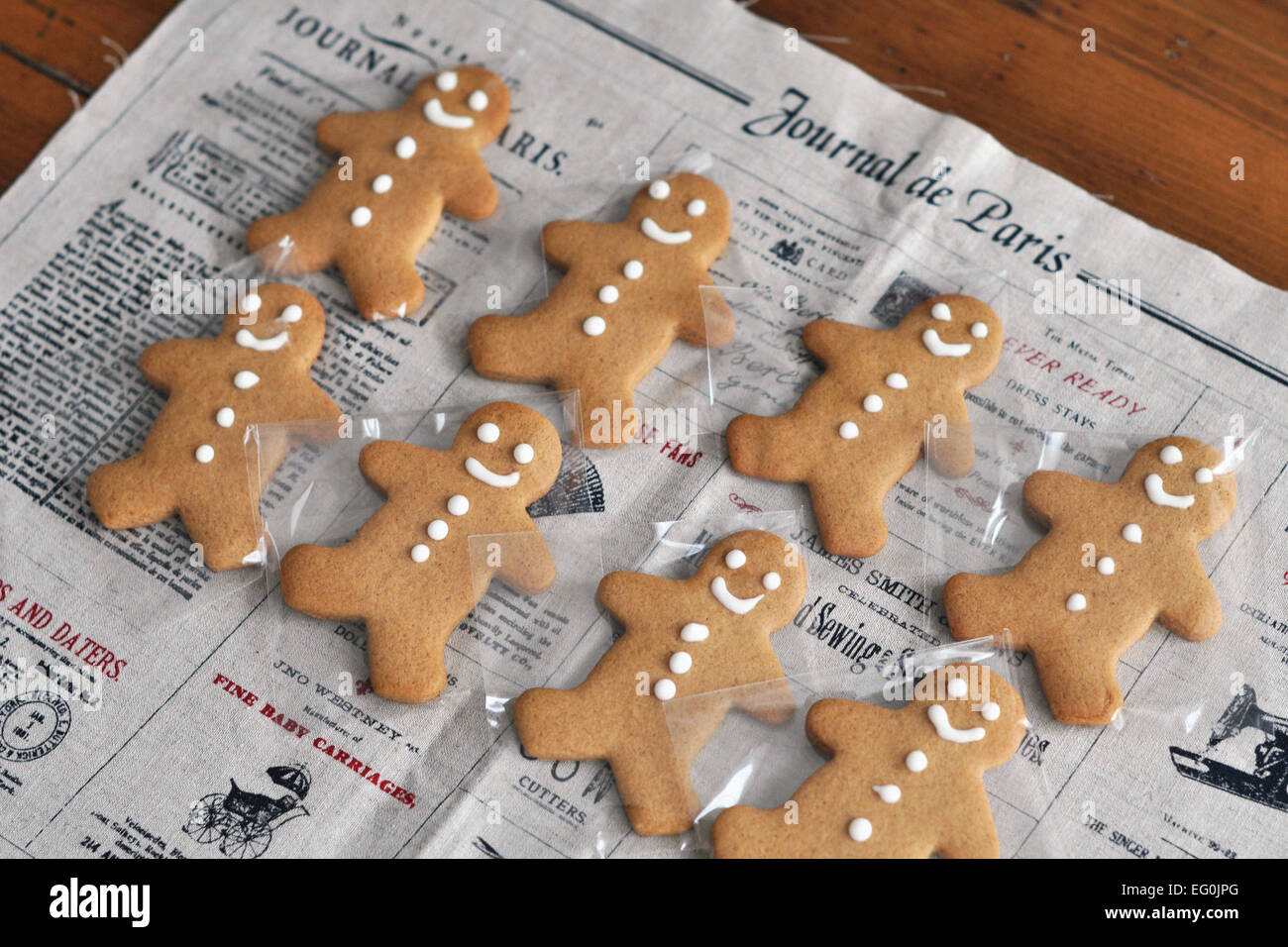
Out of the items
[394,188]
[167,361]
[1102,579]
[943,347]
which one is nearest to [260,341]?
[167,361]

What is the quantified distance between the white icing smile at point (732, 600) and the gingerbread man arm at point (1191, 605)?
0.95 ft

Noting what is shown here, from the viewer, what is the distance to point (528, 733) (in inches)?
31.1

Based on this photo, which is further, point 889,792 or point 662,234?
point 662,234

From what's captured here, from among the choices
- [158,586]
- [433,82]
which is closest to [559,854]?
[158,586]

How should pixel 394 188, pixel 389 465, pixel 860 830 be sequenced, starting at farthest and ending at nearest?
pixel 394 188, pixel 389 465, pixel 860 830

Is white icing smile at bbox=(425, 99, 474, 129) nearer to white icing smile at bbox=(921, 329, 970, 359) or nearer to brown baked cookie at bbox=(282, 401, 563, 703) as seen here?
brown baked cookie at bbox=(282, 401, 563, 703)

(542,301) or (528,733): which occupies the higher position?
(542,301)

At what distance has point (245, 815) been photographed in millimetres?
786

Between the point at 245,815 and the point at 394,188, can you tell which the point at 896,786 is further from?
the point at 394,188

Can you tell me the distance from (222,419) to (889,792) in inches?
21.5

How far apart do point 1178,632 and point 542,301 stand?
1.74 feet

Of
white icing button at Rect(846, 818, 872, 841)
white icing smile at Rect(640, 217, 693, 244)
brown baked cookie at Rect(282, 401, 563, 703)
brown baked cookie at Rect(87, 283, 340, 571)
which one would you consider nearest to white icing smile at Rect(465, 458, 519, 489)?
brown baked cookie at Rect(282, 401, 563, 703)

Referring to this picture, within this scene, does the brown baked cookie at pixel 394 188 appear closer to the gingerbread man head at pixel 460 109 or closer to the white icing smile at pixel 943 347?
the gingerbread man head at pixel 460 109
